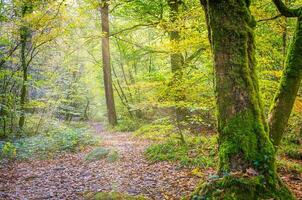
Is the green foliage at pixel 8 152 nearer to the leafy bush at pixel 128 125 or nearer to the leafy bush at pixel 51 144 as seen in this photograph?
the leafy bush at pixel 51 144

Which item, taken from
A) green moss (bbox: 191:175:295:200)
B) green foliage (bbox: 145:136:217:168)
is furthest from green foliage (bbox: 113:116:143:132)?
green moss (bbox: 191:175:295:200)

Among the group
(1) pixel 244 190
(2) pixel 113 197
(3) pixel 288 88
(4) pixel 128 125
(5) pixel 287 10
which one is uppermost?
(5) pixel 287 10

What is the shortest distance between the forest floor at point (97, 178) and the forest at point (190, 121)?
0.10ft

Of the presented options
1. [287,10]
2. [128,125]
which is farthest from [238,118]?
[128,125]

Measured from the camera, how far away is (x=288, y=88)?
5203 mm

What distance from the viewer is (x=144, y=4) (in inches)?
507

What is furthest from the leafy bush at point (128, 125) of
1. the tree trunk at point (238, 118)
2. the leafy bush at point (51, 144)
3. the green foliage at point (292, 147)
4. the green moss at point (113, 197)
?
the tree trunk at point (238, 118)

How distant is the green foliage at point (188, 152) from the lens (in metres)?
7.56

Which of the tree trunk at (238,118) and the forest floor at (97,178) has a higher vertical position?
the tree trunk at (238,118)

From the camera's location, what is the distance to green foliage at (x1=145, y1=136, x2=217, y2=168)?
7559 mm

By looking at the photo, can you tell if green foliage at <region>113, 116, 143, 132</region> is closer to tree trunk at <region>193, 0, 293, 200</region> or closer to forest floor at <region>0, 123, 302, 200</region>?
forest floor at <region>0, 123, 302, 200</region>

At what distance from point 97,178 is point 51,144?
476cm

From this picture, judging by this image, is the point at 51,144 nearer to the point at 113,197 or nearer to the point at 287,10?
the point at 113,197

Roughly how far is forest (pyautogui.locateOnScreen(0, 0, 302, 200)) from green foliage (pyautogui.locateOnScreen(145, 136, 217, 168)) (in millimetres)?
37
